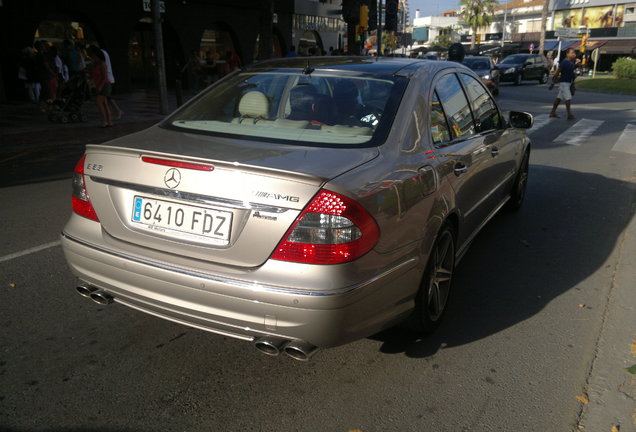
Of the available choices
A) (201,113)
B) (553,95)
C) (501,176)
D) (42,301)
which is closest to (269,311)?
(201,113)

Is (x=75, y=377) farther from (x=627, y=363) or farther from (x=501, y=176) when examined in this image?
(x=501, y=176)

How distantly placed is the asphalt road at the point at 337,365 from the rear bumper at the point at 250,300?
1.30ft

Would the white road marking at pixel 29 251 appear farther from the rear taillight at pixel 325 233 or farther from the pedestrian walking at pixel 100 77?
the pedestrian walking at pixel 100 77

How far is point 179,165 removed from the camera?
2.62 meters

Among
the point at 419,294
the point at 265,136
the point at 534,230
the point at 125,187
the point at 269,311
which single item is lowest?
the point at 534,230

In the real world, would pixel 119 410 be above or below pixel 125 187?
below

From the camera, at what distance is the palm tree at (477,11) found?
8262cm

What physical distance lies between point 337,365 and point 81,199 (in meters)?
1.69

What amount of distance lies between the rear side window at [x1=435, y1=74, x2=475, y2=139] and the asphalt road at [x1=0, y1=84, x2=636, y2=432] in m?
1.23

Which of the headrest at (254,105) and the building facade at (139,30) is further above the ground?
the building facade at (139,30)

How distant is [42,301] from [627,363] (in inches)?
147

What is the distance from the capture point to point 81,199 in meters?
3.00

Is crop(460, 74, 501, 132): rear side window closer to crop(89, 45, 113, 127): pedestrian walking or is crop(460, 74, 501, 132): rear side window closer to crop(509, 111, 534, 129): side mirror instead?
crop(509, 111, 534, 129): side mirror

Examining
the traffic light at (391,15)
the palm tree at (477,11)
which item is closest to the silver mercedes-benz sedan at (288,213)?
the traffic light at (391,15)
